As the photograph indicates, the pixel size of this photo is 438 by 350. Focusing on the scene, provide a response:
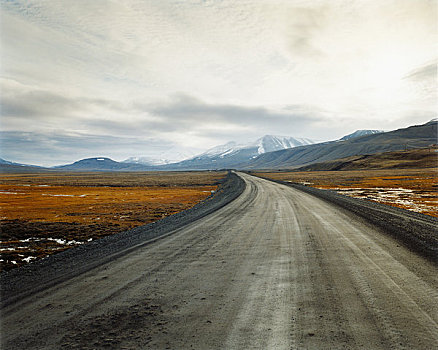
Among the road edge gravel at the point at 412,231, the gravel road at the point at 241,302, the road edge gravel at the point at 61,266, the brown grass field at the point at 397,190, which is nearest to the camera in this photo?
the gravel road at the point at 241,302

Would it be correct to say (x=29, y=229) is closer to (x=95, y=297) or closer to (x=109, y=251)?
(x=109, y=251)

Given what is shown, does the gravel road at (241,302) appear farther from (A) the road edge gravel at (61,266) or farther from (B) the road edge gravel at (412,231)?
(B) the road edge gravel at (412,231)

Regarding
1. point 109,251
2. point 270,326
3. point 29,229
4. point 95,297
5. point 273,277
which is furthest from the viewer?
point 29,229

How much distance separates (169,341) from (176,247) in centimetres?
527

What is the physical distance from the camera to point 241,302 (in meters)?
4.77

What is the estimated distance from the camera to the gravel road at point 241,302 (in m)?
3.70

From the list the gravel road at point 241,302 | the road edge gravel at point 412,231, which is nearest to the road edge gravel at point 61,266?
the gravel road at point 241,302

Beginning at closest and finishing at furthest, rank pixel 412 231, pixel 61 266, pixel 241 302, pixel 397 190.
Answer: pixel 241 302, pixel 61 266, pixel 412 231, pixel 397 190

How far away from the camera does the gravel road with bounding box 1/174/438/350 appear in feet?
12.1

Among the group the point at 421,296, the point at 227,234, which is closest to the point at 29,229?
the point at 227,234

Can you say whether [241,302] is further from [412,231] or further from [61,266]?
[412,231]

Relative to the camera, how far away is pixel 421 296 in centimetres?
489

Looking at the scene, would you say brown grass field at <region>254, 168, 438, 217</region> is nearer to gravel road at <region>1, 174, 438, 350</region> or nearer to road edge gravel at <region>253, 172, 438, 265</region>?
road edge gravel at <region>253, 172, 438, 265</region>

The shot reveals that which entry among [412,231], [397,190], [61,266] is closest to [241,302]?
[61,266]
